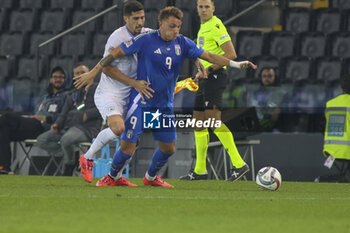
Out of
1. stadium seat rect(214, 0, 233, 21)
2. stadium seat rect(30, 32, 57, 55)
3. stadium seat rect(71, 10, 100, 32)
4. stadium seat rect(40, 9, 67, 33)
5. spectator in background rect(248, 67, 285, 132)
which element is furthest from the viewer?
stadium seat rect(40, 9, 67, 33)

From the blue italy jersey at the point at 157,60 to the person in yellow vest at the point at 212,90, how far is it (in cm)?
160

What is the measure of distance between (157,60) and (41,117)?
4583mm

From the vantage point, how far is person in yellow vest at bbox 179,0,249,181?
8516 millimetres

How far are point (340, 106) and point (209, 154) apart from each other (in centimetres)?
187

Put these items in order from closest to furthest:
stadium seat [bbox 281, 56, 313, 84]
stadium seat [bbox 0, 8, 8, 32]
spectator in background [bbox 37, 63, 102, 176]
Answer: spectator in background [bbox 37, 63, 102, 176]
stadium seat [bbox 281, 56, 313, 84]
stadium seat [bbox 0, 8, 8, 32]

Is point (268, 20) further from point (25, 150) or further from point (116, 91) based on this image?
point (116, 91)

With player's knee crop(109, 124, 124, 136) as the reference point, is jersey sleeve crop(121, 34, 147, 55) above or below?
above

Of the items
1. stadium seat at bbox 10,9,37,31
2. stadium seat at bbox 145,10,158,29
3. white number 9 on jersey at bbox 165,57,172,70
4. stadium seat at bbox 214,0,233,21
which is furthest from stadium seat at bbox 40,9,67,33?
white number 9 on jersey at bbox 165,57,172,70

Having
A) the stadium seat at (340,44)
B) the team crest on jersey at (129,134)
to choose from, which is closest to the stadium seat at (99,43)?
the stadium seat at (340,44)

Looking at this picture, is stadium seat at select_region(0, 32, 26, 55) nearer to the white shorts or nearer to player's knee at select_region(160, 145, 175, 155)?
the white shorts

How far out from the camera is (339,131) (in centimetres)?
1010

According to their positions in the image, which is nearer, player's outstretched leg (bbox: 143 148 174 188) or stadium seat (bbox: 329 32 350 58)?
player's outstretched leg (bbox: 143 148 174 188)

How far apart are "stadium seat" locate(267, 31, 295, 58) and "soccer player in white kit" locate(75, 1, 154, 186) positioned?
20.8ft

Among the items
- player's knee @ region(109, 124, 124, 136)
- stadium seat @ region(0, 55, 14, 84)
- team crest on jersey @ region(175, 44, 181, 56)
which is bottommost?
player's knee @ region(109, 124, 124, 136)
